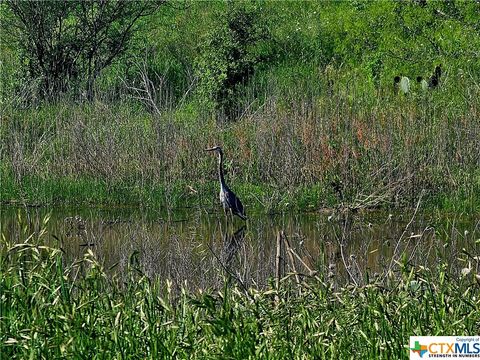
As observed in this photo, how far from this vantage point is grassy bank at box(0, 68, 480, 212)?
10.4 m

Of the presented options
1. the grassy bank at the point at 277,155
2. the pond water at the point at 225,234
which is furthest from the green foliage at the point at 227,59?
the pond water at the point at 225,234

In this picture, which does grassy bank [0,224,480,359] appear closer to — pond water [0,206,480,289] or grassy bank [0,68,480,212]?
pond water [0,206,480,289]

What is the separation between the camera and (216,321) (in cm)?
370

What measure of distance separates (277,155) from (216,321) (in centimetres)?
715

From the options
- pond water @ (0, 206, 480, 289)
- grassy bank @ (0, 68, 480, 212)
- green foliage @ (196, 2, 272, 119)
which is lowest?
pond water @ (0, 206, 480, 289)

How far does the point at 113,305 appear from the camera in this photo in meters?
4.20

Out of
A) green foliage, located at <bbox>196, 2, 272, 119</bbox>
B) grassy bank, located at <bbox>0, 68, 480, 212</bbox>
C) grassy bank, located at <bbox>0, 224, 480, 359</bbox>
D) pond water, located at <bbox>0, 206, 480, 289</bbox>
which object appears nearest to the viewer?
grassy bank, located at <bbox>0, 224, 480, 359</bbox>

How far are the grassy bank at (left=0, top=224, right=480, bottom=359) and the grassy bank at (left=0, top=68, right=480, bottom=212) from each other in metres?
6.21

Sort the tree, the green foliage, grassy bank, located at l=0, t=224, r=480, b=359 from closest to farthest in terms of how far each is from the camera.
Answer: grassy bank, located at l=0, t=224, r=480, b=359, the green foliage, the tree

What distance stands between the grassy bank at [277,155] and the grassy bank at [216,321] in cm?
621

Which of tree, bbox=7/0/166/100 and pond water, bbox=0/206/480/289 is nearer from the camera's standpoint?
pond water, bbox=0/206/480/289

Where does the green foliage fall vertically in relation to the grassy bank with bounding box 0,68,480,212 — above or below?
above

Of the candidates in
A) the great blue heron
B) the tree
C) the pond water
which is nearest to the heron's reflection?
the pond water

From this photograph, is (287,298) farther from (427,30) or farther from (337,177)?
(427,30)
